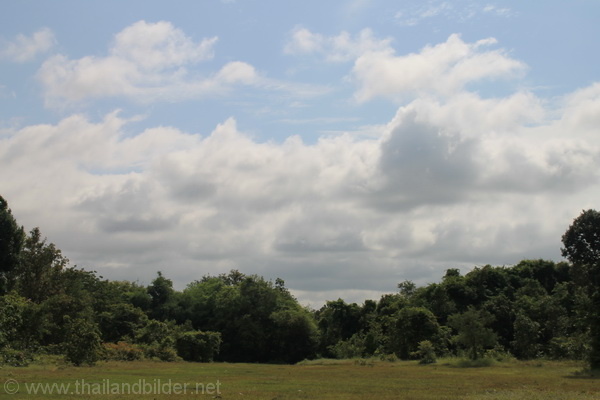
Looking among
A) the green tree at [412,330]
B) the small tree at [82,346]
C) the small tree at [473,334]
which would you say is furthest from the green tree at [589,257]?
the small tree at [82,346]

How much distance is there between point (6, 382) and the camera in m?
27.1

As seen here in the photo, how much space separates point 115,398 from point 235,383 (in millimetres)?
9681

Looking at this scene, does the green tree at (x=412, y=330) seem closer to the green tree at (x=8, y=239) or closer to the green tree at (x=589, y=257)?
the green tree at (x=589, y=257)

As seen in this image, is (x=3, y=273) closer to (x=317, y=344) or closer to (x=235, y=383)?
(x=235, y=383)

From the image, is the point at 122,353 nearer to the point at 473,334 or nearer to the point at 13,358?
the point at 13,358

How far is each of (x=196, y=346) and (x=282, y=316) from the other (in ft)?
51.8

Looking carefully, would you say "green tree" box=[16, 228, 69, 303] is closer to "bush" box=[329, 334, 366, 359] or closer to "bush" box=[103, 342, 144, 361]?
"bush" box=[103, 342, 144, 361]

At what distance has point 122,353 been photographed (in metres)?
56.7

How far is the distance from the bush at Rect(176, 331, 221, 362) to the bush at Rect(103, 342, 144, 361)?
26.6 feet

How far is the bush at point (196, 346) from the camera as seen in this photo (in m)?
66.8

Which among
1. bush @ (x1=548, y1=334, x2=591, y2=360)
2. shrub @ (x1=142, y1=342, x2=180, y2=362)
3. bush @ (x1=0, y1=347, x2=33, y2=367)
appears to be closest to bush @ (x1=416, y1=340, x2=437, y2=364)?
bush @ (x1=548, y1=334, x2=591, y2=360)

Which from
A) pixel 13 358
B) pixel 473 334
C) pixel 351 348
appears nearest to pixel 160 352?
pixel 13 358

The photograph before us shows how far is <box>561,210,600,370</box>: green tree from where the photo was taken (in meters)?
38.0

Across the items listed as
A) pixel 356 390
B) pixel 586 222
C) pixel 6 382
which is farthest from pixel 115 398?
pixel 586 222
